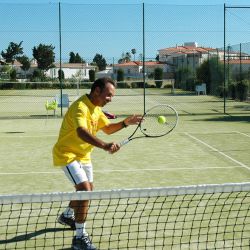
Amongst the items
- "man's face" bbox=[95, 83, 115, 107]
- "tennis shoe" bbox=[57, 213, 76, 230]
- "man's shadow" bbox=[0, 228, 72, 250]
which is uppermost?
"man's face" bbox=[95, 83, 115, 107]

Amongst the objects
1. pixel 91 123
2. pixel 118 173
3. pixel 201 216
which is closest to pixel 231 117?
pixel 118 173

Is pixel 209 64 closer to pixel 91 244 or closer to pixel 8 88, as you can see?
pixel 8 88

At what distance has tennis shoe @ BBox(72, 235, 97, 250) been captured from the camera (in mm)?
5016

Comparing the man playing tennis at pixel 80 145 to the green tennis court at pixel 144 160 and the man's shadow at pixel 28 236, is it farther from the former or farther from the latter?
the green tennis court at pixel 144 160

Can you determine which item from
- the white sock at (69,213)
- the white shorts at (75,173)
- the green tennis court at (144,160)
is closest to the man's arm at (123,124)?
the white shorts at (75,173)

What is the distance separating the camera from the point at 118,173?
8.77 meters

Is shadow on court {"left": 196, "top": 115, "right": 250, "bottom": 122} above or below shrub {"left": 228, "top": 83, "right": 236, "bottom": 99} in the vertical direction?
below

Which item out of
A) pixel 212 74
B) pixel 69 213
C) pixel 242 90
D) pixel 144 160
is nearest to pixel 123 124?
pixel 69 213

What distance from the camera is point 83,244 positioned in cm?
503

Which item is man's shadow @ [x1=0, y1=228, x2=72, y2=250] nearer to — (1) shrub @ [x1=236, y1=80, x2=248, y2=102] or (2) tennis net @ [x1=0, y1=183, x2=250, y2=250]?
(2) tennis net @ [x1=0, y1=183, x2=250, y2=250]

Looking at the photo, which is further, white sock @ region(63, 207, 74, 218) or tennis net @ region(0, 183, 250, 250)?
white sock @ region(63, 207, 74, 218)

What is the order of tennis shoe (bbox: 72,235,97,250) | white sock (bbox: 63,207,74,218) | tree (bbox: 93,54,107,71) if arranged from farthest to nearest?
1. tree (bbox: 93,54,107,71)
2. white sock (bbox: 63,207,74,218)
3. tennis shoe (bbox: 72,235,97,250)

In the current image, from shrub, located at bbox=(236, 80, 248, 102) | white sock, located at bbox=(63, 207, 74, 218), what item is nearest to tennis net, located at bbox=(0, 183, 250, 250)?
white sock, located at bbox=(63, 207, 74, 218)

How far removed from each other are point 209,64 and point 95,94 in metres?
28.9
